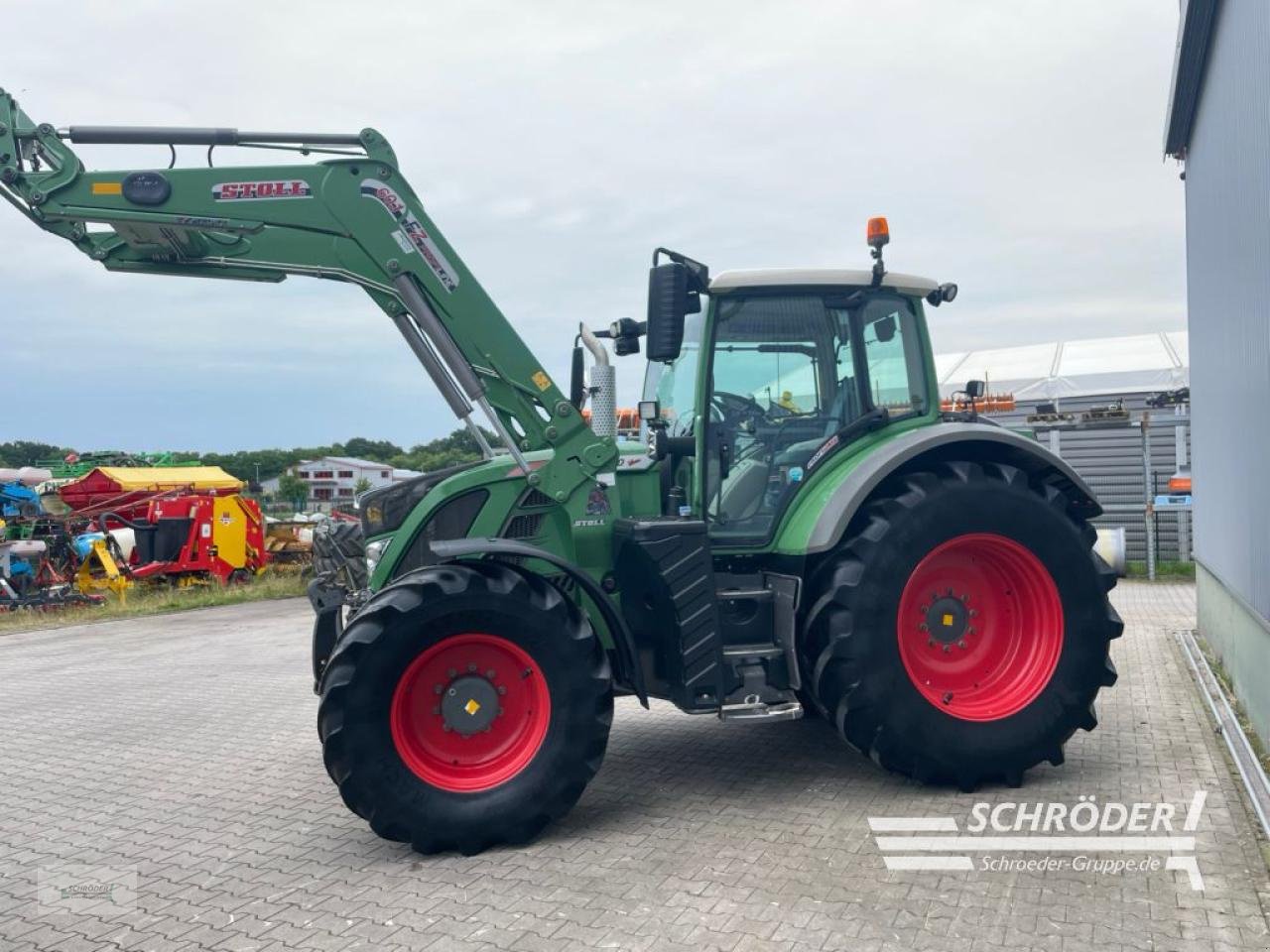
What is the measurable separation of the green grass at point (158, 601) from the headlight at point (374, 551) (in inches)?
444

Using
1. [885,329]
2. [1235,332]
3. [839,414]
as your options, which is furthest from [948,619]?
[1235,332]

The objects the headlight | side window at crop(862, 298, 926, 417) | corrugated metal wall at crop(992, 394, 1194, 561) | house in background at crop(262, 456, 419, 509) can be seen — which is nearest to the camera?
the headlight

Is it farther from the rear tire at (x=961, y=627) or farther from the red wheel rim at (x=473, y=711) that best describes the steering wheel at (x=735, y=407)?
the red wheel rim at (x=473, y=711)

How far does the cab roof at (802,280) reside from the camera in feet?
18.2

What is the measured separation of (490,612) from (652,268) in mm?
1818

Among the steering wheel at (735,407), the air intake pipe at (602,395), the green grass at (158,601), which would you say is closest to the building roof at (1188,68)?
the steering wheel at (735,407)

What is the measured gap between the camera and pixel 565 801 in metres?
4.71

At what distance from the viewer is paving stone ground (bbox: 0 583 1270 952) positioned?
3.75m

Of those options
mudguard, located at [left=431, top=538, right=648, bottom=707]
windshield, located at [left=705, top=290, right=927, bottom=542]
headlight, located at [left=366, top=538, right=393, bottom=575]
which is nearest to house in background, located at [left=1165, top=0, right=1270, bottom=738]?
windshield, located at [left=705, top=290, right=927, bottom=542]

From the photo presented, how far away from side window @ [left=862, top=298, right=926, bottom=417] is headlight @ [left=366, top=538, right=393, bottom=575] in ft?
9.22

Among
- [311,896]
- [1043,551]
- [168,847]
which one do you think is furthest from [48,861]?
[1043,551]

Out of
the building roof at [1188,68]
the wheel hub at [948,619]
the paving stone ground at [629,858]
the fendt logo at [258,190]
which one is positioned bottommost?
the paving stone ground at [629,858]

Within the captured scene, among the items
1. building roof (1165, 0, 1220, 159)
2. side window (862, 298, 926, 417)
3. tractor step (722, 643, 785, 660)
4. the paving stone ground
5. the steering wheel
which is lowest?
the paving stone ground

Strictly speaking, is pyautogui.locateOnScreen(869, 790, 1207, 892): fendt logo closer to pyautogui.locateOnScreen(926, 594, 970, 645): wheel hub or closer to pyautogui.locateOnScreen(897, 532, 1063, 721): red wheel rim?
pyautogui.locateOnScreen(897, 532, 1063, 721): red wheel rim
